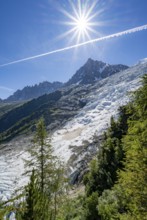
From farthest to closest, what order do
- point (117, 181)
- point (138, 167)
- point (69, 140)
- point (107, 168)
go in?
point (69, 140)
point (107, 168)
point (117, 181)
point (138, 167)

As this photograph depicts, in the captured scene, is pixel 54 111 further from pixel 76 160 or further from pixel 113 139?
pixel 113 139

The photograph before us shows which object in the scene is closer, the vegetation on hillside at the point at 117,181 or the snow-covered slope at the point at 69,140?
the vegetation on hillside at the point at 117,181

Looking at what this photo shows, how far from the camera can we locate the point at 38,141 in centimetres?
2566

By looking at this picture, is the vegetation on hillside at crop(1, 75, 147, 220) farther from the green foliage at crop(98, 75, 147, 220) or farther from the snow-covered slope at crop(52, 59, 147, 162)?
the snow-covered slope at crop(52, 59, 147, 162)

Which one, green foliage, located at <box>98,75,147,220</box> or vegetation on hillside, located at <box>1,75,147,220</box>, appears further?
green foliage, located at <box>98,75,147,220</box>

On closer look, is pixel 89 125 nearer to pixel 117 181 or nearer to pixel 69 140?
pixel 69 140

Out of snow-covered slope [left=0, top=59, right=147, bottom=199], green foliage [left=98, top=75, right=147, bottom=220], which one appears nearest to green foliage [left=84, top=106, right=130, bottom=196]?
green foliage [left=98, top=75, right=147, bottom=220]

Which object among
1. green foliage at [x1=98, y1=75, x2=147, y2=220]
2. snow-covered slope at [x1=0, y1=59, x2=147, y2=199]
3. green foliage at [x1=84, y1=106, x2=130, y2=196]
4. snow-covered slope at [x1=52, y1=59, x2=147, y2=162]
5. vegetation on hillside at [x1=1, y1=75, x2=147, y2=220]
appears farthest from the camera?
snow-covered slope at [x1=52, y1=59, x2=147, y2=162]

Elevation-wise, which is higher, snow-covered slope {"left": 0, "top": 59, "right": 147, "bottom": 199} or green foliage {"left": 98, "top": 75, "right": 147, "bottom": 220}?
snow-covered slope {"left": 0, "top": 59, "right": 147, "bottom": 199}

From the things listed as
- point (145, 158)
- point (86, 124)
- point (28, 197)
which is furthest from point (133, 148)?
point (86, 124)

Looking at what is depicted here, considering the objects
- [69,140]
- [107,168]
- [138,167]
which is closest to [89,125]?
[69,140]

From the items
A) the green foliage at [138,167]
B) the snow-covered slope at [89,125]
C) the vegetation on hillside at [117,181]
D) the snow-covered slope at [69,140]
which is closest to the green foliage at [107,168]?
the vegetation on hillside at [117,181]

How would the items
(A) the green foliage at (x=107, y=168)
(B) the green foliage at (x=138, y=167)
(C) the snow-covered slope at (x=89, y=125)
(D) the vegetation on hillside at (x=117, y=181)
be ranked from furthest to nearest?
(C) the snow-covered slope at (x=89, y=125)
(A) the green foliage at (x=107, y=168)
(B) the green foliage at (x=138, y=167)
(D) the vegetation on hillside at (x=117, y=181)

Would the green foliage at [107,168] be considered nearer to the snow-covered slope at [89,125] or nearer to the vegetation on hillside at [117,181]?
the vegetation on hillside at [117,181]
